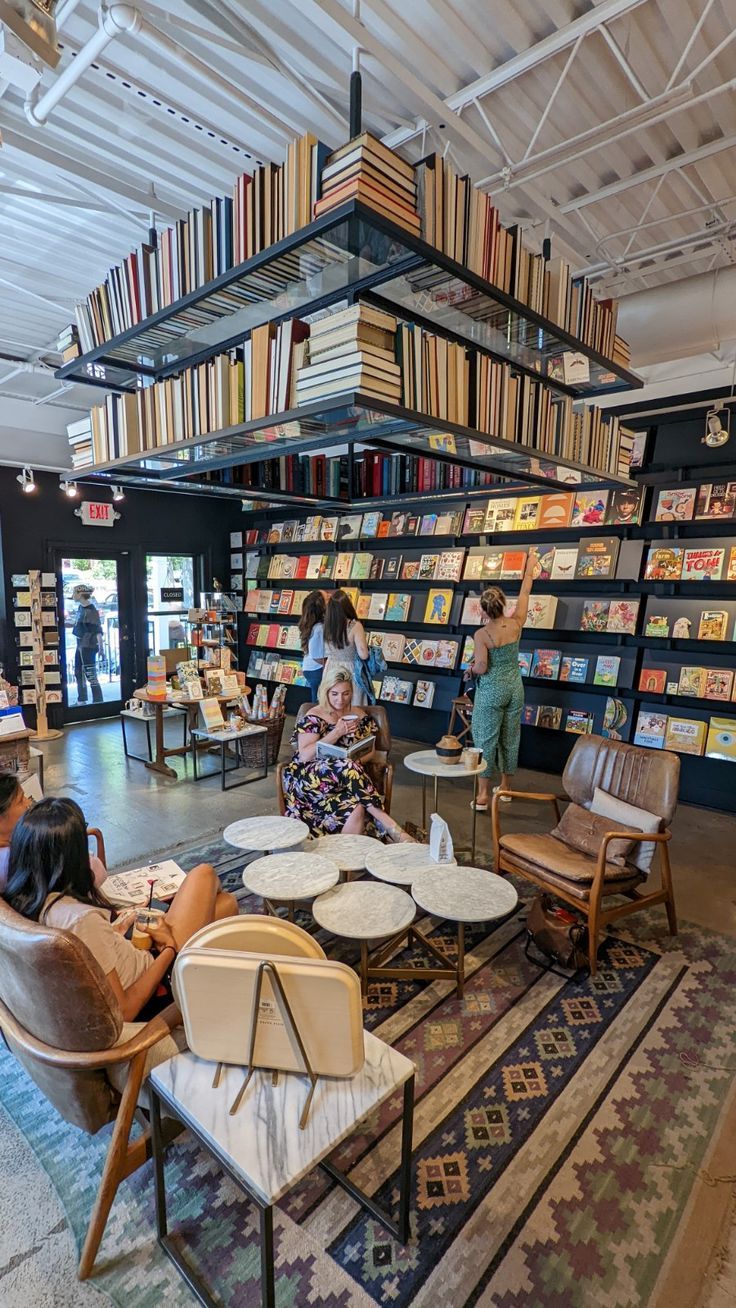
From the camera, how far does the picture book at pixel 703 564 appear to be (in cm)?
434

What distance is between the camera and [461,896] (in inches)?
92.1

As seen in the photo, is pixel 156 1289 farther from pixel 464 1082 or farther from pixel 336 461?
pixel 336 461

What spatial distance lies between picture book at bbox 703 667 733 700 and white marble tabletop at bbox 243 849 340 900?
10.4ft

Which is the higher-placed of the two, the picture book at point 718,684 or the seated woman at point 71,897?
the picture book at point 718,684

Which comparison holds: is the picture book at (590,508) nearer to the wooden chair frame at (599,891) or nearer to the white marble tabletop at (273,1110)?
the wooden chair frame at (599,891)

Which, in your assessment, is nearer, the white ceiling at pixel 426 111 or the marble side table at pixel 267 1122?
the marble side table at pixel 267 1122

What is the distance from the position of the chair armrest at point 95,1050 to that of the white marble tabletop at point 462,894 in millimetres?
995

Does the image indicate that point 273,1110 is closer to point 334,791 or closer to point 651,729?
point 334,791

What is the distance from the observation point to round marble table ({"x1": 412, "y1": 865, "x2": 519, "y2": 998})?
2.23 metres

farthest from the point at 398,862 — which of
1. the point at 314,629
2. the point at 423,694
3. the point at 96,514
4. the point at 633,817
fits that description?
the point at 96,514

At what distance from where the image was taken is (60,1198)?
169cm

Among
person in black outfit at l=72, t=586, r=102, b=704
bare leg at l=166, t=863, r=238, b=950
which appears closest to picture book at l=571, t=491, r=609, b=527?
bare leg at l=166, t=863, r=238, b=950

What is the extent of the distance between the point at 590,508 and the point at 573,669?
1324 millimetres

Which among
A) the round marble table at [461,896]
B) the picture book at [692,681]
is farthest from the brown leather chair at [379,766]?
the picture book at [692,681]
